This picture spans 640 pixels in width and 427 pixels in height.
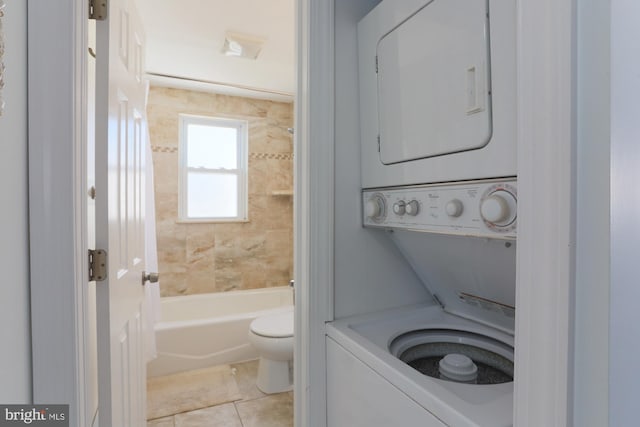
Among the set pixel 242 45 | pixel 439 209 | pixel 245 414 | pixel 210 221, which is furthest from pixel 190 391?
pixel 242 45

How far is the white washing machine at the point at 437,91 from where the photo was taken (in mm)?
775

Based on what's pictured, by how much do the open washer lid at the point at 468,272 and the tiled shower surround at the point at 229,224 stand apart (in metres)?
2.59

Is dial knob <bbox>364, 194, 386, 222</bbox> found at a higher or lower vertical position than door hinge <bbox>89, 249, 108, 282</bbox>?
higher

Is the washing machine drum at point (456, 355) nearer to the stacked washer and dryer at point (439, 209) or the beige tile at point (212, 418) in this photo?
the stacked washer and dryer at point (439, 209)

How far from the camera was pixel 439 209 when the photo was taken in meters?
0.96

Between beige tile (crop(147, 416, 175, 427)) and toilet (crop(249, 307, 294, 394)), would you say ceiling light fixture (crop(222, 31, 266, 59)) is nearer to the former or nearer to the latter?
toilet (crop(249, 307, 294, 394))

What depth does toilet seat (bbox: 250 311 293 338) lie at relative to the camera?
2.41 m

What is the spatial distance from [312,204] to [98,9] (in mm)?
934

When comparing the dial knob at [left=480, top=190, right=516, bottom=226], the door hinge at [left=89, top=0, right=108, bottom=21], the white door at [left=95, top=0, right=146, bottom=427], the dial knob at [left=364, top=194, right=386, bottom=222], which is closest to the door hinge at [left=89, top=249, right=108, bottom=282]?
the white door at [left=95, top=0, right=146, bottom=427]

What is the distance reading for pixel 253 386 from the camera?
255 cm

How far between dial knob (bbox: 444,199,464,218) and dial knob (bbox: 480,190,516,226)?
9cm

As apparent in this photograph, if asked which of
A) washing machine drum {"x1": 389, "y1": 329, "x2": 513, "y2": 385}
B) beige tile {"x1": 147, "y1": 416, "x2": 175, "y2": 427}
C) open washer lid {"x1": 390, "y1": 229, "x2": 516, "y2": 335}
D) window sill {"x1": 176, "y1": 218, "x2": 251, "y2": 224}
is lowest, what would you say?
beige tile {"x1": 147, "y1": 416, "x2": 175, "y2": 427}

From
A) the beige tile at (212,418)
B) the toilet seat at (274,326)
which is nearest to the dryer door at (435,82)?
the toilet seat at (274,326)

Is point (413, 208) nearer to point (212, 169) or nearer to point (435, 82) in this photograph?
point (435, 82)
